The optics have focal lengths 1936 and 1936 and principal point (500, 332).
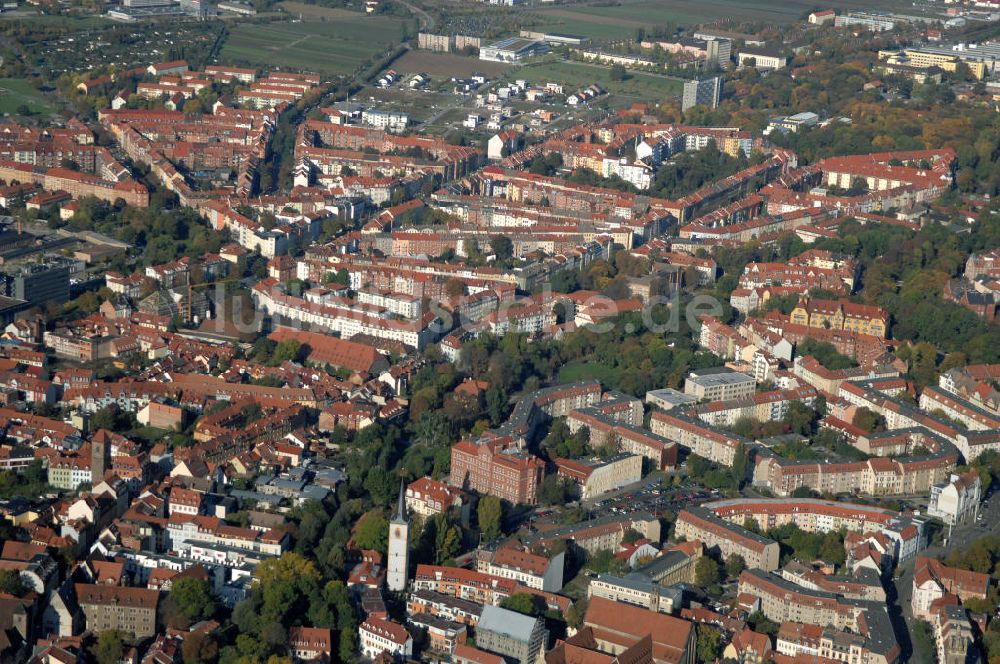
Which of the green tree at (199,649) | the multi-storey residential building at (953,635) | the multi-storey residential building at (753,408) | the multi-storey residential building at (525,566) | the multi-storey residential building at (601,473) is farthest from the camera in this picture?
the multi-storey residential building at (753,408)

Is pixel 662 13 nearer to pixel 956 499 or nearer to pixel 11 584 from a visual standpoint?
pixel 956 499

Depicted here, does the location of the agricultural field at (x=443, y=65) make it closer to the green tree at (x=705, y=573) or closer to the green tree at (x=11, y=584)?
the green tree at (x=705, y=573)

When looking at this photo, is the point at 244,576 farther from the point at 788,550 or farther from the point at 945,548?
the point at 945,548

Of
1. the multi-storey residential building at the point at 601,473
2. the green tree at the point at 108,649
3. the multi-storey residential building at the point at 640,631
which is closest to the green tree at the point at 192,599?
the green tree at the point at 108,649

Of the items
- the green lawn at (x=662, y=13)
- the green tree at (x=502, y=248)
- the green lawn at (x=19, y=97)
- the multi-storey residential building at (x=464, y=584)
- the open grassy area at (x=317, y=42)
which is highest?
the green lawn at (x=662, y=13)

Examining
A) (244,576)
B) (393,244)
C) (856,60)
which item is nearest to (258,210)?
(393,244)

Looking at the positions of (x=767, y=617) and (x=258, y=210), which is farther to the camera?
(x=258, y=210)
